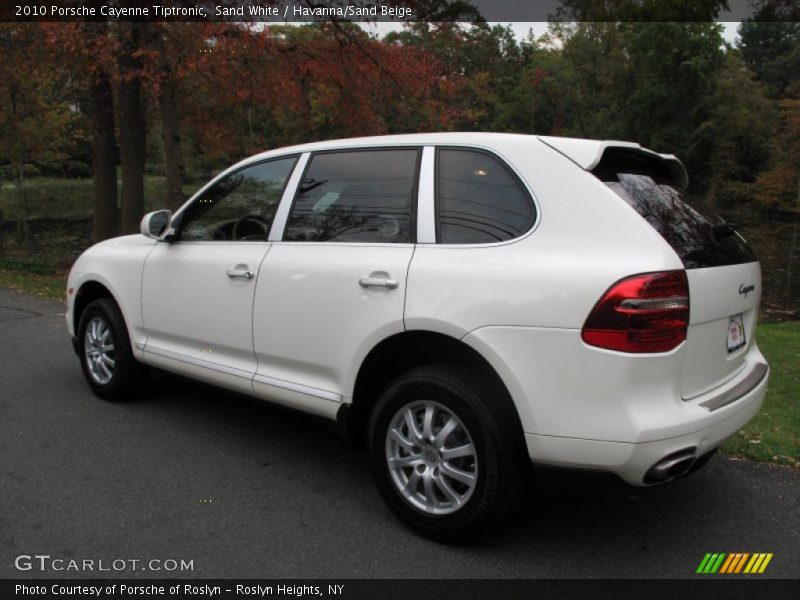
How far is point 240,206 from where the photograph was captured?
13.7ft

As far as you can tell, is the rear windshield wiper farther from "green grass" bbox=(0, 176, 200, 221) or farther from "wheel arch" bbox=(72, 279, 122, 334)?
"green grass" bbox=(0, 176, 200, 221)

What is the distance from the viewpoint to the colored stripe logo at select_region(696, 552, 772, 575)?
9.58ft

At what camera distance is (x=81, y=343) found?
5.27 metres

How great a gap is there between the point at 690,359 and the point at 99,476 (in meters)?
3.15

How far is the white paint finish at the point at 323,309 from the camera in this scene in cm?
321

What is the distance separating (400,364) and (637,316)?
1.24 m

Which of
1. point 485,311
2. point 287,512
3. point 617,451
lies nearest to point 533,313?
point 485,311

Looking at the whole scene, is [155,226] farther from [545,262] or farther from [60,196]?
[60,196]

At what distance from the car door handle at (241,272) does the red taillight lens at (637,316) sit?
200 cm

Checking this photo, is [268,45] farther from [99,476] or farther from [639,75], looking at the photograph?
[639,75]

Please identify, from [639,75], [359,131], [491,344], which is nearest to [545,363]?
[491,344]

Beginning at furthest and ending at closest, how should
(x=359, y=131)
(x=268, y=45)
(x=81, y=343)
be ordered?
(x=359, y=131) < (x=268, y=45) < (x=81, y=343)

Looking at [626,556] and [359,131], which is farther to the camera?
[359,131]

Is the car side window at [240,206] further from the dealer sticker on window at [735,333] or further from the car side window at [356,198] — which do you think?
the dealer sticker on window at [735,333]
